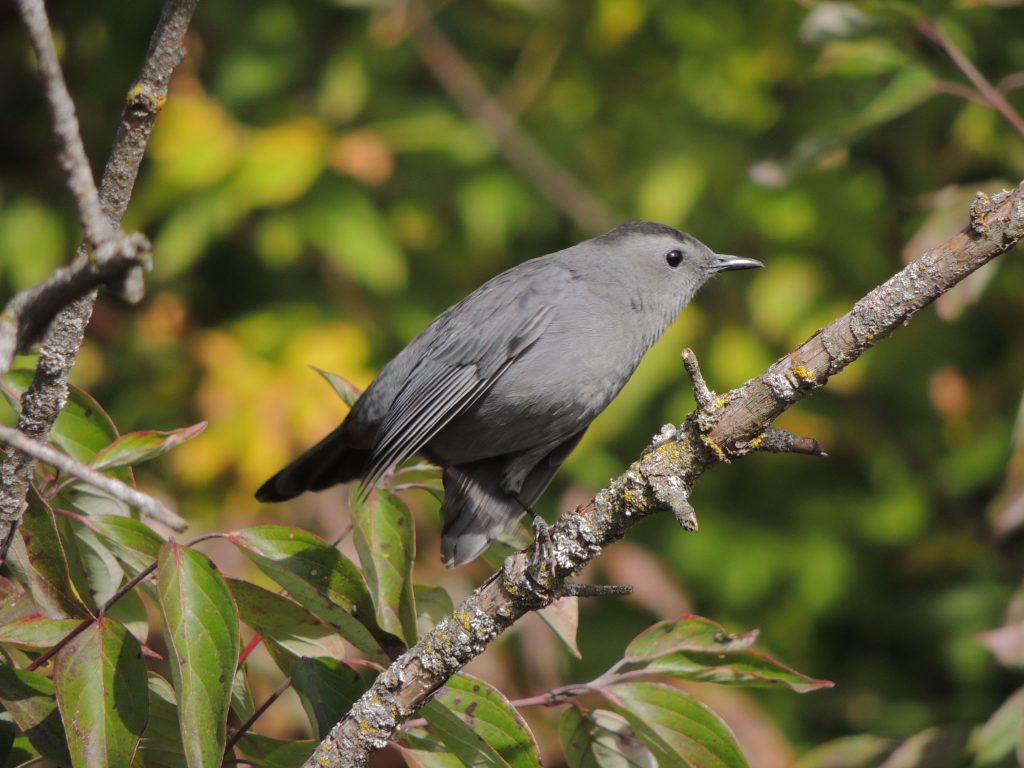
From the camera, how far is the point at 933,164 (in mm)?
5168

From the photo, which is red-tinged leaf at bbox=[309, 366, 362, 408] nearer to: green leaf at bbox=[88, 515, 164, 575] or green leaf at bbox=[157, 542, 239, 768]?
green leaf at bbox=[88, 515, 164, 575]

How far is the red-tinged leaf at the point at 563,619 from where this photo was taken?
92.6 inches

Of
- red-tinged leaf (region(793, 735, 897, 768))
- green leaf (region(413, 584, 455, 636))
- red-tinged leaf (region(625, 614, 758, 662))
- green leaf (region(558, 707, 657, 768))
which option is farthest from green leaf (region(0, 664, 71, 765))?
red-tinged leaf (region(793, 735, 897, 768))

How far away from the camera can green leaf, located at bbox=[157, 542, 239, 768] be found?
1835mm

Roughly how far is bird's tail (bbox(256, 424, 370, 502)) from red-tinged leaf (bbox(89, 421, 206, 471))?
1.19 m

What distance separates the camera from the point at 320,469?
354 cm

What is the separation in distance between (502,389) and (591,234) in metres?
1.83

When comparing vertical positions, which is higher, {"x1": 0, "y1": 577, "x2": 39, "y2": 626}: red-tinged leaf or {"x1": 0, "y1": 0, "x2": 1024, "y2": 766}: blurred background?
{"x1": 0, "y1": 0, "x2": 1024, "y2": 766}: blurred background

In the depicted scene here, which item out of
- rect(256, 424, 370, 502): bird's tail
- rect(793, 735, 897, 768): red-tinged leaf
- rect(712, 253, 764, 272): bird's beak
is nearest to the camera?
rect(793, 735, 897, 768): red-tinged leaf

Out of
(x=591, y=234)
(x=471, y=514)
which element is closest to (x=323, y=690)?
(x=471, y=514)

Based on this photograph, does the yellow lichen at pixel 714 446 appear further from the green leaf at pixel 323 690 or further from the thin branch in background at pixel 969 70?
the thin branch in background at pixel 969 70

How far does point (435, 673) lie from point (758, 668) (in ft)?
2.11

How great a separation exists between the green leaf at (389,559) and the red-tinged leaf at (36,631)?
0.55 m

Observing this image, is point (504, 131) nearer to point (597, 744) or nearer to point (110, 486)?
point (597, 744)
